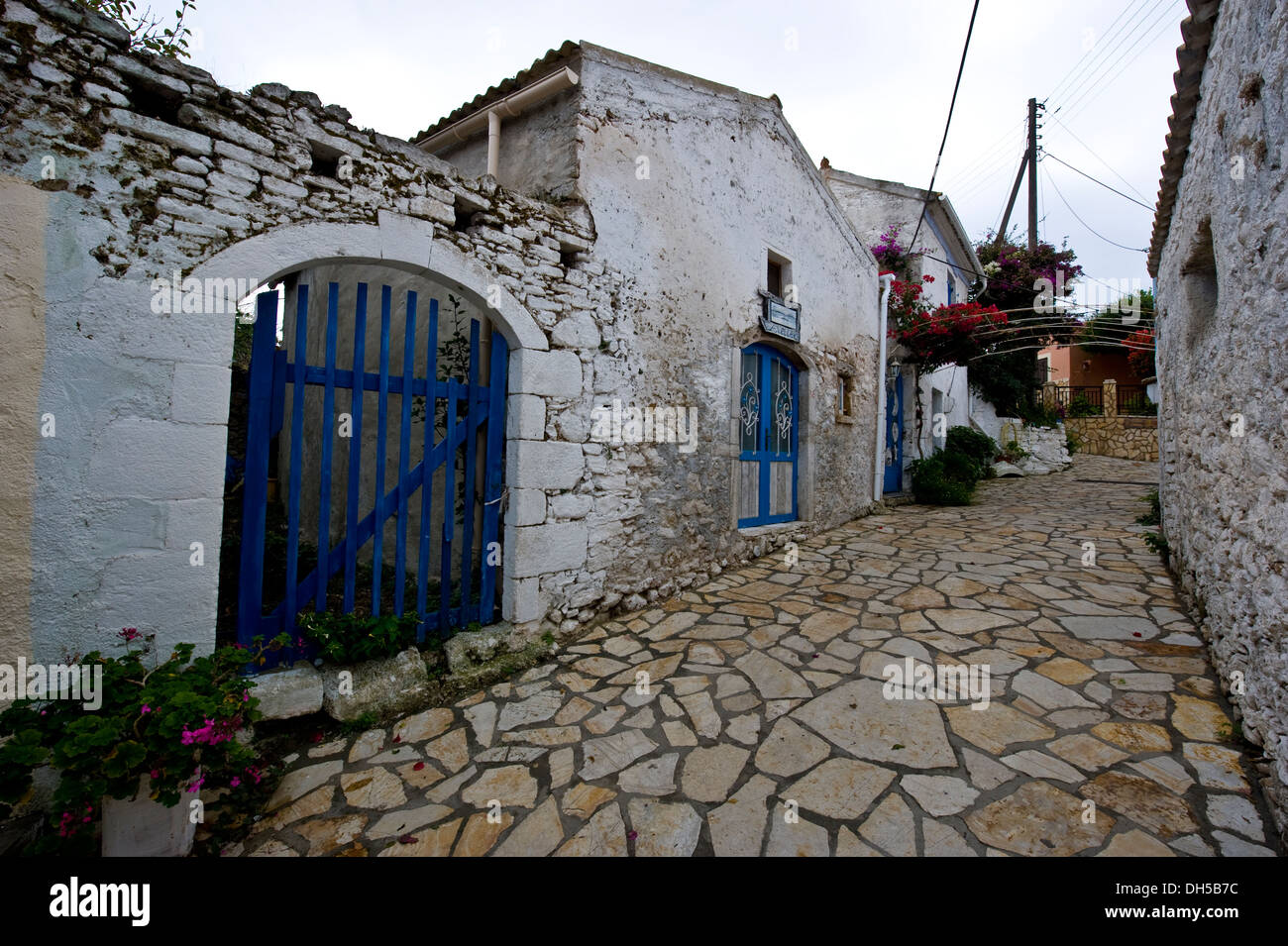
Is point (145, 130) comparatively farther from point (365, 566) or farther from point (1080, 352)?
point (1080, 352)

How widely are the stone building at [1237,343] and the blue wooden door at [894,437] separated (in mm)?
5412

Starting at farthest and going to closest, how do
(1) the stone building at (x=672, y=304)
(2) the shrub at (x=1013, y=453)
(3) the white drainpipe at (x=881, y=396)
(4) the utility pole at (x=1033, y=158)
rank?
1. (4) the utility pole at (x=1033, y=158)
2. (2) the shrub at (x=1013, y=453)
3. (3) the white drainpipe at (x=881, y=396)
4. (1) the stone building at (x=672, y=304)

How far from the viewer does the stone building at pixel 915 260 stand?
9.64m

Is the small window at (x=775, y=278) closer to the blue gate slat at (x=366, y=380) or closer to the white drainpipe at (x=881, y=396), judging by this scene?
the white drainpipe at (x=881, y=396)

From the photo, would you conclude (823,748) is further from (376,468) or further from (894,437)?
(894,437)

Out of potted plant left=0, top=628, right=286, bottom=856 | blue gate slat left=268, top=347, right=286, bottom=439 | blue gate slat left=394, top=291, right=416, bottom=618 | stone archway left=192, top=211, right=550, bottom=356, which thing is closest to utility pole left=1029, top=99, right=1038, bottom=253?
stone archway left=192, top=211, right=550, bottom=356

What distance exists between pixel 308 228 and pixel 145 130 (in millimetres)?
694

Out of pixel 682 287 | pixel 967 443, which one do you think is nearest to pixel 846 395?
pixel 682 287

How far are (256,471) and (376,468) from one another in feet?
2.05

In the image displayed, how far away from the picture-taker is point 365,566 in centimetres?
547

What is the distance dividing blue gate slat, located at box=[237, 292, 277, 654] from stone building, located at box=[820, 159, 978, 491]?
29.8 ft

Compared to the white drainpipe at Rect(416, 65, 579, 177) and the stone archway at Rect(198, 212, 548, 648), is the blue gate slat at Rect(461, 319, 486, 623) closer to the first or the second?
the stone archway at Rect(198, 212, 548, 648)

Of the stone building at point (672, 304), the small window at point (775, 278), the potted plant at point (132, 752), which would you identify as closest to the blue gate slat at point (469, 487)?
the stone building at point (672, 304)
